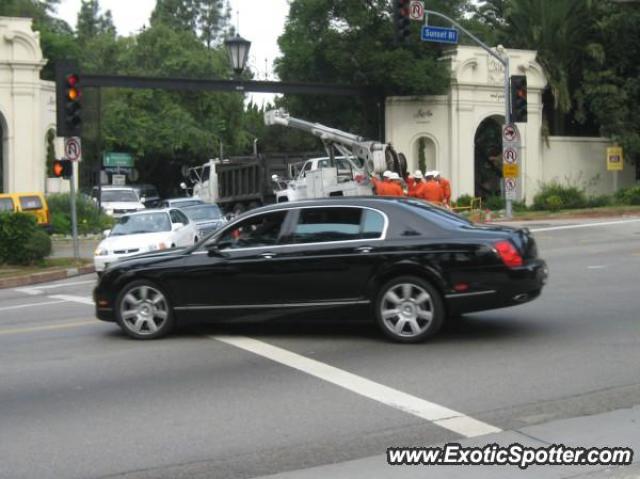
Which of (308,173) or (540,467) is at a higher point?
(308,173)

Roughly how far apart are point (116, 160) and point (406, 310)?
42611mm

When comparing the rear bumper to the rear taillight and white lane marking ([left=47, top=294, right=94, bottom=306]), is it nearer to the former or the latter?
the rear taillight

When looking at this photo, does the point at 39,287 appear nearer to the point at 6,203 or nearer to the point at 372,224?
the point at 6,203

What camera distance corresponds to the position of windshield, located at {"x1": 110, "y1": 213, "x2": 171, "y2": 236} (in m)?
20.2

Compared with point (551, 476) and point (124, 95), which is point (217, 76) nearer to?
point (124, 95)

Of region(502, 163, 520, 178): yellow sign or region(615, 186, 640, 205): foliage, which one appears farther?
region(615, 186, 640, 205): foliage

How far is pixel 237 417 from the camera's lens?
292 inches

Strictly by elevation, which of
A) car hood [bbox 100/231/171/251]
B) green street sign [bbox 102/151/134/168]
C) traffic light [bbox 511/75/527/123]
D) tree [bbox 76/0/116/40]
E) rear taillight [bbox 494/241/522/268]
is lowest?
car hood [bbox 100/231/171/251]

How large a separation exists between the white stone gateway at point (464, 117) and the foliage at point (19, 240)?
765 inches

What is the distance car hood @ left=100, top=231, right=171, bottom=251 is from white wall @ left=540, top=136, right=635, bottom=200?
25221 millimetres

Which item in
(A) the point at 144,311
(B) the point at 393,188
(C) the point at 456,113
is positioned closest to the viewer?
(A) the point at 144,311

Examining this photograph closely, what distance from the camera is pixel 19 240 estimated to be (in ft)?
73.0

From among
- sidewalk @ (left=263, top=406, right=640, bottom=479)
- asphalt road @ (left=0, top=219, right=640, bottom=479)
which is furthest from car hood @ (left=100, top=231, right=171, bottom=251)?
sidewalk @ (left=263, top=406, right=640, bottom=479)

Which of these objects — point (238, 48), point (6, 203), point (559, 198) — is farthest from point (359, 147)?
point (6, 203)
